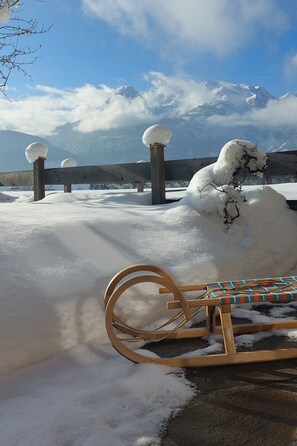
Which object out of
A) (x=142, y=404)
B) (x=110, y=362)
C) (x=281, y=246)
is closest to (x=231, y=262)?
(x=281, y=246)

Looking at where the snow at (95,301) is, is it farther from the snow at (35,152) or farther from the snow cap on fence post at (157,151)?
the snow at (35,152)

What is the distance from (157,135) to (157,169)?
1.64 ft

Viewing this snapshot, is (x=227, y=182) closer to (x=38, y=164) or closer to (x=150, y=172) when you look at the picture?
(x=150, y=172)

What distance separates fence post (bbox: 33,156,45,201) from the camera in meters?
6.80

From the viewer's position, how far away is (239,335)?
2.92 m

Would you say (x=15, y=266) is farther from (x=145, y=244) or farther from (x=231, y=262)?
(x=231, y=262)

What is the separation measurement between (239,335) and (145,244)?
122 centimetres

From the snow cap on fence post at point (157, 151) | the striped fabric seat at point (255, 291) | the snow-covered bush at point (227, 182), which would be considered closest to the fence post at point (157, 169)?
the snow cap on fence post at point (157, 151)

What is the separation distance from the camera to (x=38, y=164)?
6.79 m

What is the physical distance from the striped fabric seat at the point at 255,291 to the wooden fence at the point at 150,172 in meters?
2.28

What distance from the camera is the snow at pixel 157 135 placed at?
546 centimetres

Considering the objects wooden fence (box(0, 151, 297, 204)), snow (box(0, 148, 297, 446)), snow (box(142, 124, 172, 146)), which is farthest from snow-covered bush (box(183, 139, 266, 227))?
snow (box(142, 124, 172, 146))

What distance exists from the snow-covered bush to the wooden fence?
34 cm

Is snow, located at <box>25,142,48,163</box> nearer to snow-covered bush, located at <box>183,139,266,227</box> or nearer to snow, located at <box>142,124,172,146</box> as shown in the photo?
snow, located at <box>142,124,172,146</box>
